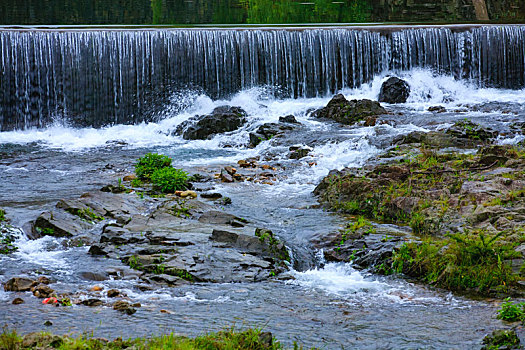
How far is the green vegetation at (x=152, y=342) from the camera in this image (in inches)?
216

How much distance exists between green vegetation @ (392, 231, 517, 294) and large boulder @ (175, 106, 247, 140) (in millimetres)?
10084

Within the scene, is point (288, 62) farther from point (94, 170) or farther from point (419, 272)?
point (419, 272)

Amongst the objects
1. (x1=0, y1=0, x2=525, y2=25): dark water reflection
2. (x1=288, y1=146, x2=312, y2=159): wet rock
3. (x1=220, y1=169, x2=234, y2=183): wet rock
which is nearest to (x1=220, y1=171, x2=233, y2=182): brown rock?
(x1=220, y1=169, x2=234, y2=183): wet rock

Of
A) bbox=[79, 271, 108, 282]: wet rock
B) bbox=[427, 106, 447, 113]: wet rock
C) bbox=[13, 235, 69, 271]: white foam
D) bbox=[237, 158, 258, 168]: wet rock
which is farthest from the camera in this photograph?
bbox=[427, 106, 447, 113]: wet rock

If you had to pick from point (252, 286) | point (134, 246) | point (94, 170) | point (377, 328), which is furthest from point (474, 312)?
point (94, 170)

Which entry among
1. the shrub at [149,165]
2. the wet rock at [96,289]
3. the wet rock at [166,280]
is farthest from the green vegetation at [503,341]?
the shrub at [149,165]

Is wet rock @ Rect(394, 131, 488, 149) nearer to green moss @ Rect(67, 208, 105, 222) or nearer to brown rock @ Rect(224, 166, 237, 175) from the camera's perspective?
brown rock @ Rect(224, 166, 237, 175)

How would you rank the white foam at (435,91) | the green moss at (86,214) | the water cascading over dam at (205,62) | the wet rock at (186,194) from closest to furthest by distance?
the green moss at (86,214) < the wet rock at (186,194) < the water cascading over dam at (205,62) < the white foam at (435,91)

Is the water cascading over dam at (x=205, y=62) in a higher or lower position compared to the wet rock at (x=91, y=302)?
higher

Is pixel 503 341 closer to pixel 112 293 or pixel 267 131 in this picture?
pixel 112 293

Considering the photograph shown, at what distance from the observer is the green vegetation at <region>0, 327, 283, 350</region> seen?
548 centimetres

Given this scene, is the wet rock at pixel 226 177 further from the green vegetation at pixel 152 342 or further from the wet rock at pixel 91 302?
the green vegetation at pixel 152 342

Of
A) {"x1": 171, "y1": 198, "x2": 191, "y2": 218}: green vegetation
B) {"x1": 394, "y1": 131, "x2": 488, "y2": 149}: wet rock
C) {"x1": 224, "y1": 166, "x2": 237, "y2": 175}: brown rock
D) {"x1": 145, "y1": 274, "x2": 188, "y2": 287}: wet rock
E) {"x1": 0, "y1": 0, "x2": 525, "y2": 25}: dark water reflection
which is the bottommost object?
{"x1": 145, "y1": 274, "x2": 188, "y2": 287}: wet rock

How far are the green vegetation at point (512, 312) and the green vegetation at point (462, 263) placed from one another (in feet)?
2.47
